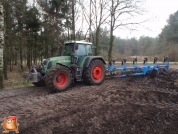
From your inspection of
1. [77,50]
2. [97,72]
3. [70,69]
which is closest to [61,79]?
[70,69]

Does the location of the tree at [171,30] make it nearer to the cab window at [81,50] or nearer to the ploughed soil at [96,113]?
the cab window at [81,50]

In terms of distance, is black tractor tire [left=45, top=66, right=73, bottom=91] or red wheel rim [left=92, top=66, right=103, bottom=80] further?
red wheel rim [left=92, top=66, right=103, bottom=80]

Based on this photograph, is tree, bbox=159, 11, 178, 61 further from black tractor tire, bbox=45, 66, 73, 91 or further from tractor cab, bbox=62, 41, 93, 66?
black tractor tire, bbox=45, 66, 73, 91

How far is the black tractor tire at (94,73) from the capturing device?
857 cm

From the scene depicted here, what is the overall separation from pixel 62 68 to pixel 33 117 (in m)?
3.11

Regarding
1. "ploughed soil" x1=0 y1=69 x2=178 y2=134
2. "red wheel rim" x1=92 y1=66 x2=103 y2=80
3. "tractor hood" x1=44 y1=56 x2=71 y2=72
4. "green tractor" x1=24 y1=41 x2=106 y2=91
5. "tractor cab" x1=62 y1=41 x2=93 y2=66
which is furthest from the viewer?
"red wheel rim" x1=92 y1=66 x2=103 y2=80

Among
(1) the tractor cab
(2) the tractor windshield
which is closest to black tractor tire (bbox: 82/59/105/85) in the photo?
(1) the tractor cab

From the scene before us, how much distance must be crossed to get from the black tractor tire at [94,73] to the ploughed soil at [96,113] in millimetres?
1782

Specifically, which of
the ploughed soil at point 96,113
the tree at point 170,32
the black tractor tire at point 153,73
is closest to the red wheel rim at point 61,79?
the ploughed soil at point 96,113

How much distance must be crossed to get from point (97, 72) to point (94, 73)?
28 centimetres

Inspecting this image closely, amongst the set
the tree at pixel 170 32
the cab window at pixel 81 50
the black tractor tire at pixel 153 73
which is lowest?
the black tractor tire at pixel 153 73

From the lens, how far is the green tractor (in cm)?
741

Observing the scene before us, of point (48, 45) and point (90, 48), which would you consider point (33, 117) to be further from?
point (48, 45)

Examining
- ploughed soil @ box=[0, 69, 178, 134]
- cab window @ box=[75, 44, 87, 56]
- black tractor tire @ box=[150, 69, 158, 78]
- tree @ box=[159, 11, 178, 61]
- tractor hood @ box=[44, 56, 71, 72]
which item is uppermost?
tree @ box=[159, 11, 178, 61]
